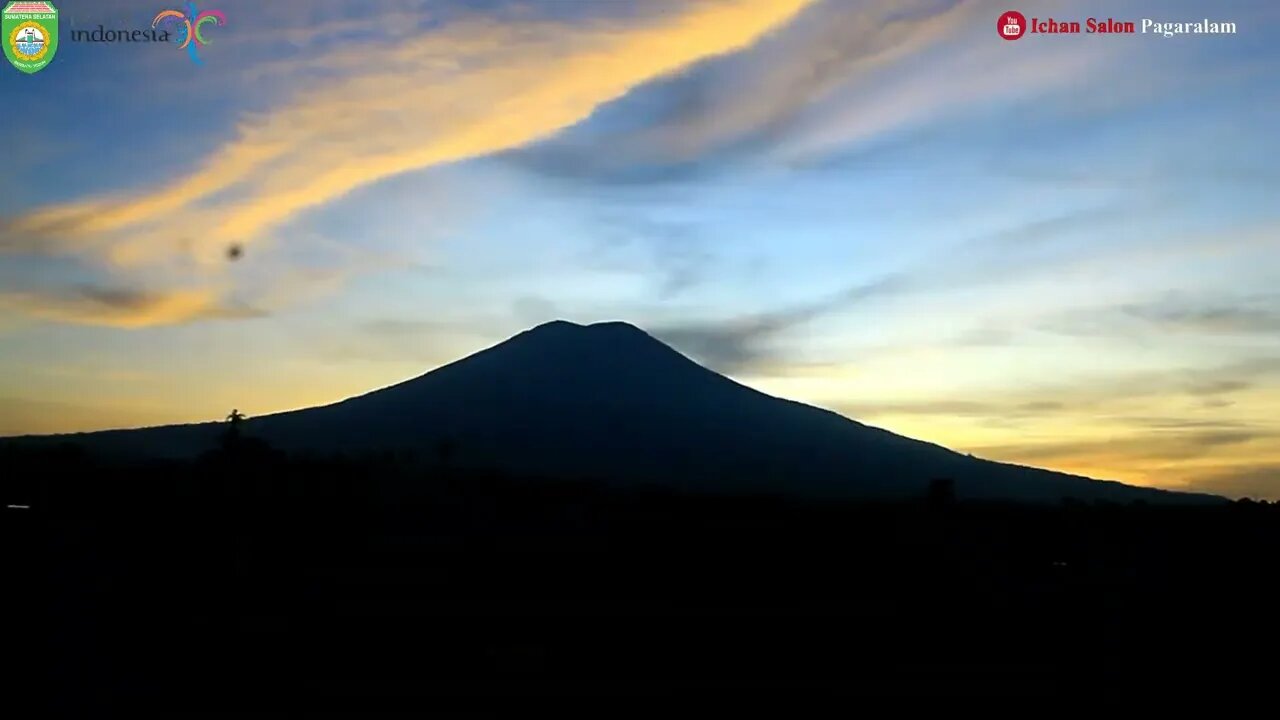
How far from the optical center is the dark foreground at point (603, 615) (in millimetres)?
16766

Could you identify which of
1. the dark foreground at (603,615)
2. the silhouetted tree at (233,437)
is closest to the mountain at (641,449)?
the silhouetted tree at (233,437)

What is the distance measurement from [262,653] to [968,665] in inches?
432

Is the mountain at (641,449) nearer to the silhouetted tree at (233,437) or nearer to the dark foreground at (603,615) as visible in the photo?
the silhouetted tree at (233,437)

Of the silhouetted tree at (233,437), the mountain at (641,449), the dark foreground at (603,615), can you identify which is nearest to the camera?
the dark foreground at (603,615)

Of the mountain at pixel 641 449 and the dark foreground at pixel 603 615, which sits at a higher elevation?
the mountain at pixel 641 449

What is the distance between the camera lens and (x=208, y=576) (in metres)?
23.7

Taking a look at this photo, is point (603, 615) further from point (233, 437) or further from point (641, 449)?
point (641, 449)

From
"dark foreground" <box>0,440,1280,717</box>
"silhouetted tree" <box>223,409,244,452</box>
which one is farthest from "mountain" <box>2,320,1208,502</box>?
"dark foreground" <box>0,440,1280,717</box>

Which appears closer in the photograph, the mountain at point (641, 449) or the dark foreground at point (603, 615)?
the dark foreground at point (603, 615)

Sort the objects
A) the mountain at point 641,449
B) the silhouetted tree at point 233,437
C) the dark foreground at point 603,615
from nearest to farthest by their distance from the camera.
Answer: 1. the dark foreground at point 603,615
2. the silhouetted tree at point 233,437
3. the mountain at point 641,449

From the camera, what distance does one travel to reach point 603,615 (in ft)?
77.4

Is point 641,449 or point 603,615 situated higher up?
point 641,449

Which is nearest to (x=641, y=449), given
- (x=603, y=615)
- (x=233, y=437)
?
(x=233, y=437)

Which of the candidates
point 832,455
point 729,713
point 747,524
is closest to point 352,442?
point 832,455
